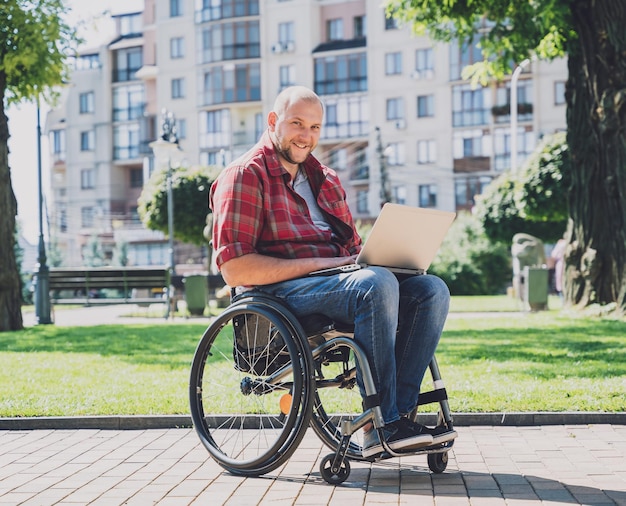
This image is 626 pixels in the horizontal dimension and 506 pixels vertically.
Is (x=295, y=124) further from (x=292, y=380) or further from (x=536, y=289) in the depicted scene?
(x=536, y=289)

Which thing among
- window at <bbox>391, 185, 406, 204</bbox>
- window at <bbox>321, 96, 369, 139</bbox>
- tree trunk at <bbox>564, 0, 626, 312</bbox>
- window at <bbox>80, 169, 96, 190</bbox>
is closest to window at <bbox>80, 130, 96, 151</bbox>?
window at <bbox>80, 169, 96, 190</bbox>

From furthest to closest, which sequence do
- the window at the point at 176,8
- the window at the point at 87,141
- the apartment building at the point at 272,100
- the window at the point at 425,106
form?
the window at the point at 87,141
the window at the point at 176,8
the window at the point at 425,106
the apartment building at the point at 272,100

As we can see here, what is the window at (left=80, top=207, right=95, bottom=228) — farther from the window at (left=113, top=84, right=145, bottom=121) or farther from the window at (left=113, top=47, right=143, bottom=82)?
the window at (left=113, top=47, right=143, bottom=82)

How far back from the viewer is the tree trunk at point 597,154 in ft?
48.9

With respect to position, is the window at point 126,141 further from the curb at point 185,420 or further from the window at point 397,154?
the curb at point 185,420

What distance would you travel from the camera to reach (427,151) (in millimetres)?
61531

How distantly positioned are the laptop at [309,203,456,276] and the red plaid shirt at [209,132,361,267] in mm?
240

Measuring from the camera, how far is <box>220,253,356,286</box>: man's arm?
4.80m

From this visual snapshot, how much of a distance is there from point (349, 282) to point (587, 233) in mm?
12313

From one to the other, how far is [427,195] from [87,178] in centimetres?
2500

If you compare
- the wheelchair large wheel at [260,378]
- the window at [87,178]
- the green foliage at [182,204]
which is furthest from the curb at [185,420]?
the window at [87,178]

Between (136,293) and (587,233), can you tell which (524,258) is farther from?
(136,293)

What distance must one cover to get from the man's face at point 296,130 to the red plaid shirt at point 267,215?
0.06 metres

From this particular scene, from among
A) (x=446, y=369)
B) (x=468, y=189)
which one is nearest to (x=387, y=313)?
(x=446, y=369)
